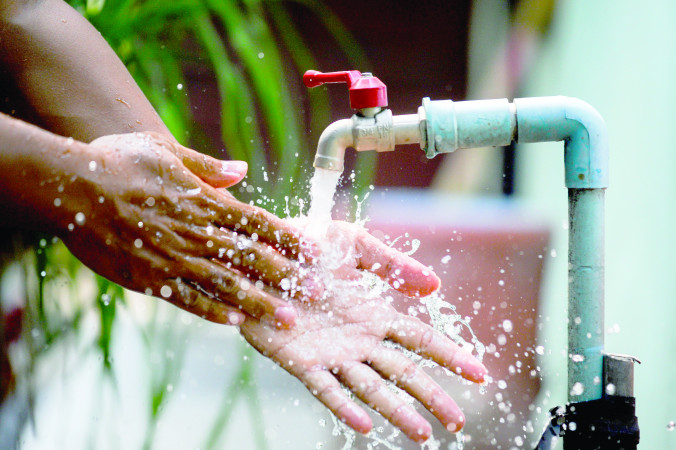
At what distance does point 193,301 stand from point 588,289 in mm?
463

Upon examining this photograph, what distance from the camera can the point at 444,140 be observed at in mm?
632

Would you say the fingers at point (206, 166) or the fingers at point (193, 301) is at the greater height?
the fingers at point (206, 166)

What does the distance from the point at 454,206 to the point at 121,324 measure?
29.1 inches

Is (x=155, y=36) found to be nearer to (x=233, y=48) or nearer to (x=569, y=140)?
(x=233, y=48)

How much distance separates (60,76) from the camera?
0.90m

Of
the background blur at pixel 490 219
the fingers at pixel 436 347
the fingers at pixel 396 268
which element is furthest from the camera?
the background blur at pixel 490 219

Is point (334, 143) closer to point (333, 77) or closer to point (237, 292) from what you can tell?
point (333, 77)

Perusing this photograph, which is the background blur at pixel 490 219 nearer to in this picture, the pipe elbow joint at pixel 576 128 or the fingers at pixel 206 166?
the fingers at pixel 206 166

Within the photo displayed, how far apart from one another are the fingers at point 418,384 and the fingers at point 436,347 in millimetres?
24

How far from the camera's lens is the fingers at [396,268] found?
0.83 meters

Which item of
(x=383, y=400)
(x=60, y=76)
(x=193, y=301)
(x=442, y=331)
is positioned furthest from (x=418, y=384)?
(x=60, y=76)

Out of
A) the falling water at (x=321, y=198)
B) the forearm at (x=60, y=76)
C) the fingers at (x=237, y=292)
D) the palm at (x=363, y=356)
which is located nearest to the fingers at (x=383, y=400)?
the palm at (x=363, y=356)

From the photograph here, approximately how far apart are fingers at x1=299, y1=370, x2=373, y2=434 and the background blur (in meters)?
0.54

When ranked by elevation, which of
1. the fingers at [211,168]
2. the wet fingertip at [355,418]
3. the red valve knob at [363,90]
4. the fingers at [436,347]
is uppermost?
the red valve knob at [363,90]
